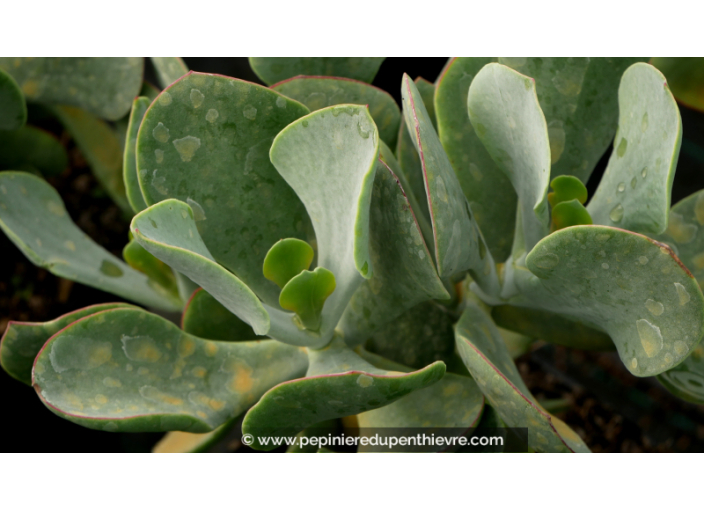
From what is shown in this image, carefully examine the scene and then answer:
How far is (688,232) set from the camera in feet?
1.76

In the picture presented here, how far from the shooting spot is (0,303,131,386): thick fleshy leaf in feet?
1.61

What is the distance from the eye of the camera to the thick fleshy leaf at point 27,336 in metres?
0.49

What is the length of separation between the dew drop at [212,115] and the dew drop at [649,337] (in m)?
0.34

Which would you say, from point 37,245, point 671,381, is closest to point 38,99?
point 37,245

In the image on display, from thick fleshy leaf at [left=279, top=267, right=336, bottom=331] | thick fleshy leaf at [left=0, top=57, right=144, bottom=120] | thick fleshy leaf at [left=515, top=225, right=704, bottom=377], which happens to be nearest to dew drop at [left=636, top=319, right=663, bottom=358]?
thick fleshy leaf at [left=515, top=225, right=704, bottom=377]

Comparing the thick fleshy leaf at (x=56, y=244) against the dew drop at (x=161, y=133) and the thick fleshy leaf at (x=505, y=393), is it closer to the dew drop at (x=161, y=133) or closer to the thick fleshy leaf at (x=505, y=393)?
the dew drop at (x=161, y=133)

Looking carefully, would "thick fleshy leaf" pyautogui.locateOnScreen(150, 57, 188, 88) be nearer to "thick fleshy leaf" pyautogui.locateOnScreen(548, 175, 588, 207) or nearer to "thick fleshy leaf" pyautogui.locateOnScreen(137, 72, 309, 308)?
"thick fleshy leaf" pyautogui.locateOnScreen(137, 72, 309, 308)

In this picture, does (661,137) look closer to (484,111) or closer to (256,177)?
(484,111)

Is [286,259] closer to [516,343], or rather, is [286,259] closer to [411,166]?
[411,166]

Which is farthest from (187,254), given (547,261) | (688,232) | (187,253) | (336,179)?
(688,232)

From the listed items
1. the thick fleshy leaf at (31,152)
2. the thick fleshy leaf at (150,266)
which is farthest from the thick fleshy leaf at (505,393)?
the thick fleshy leaf at (31,152)

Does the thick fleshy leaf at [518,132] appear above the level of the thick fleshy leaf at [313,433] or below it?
above

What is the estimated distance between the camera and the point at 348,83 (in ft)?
1.70
